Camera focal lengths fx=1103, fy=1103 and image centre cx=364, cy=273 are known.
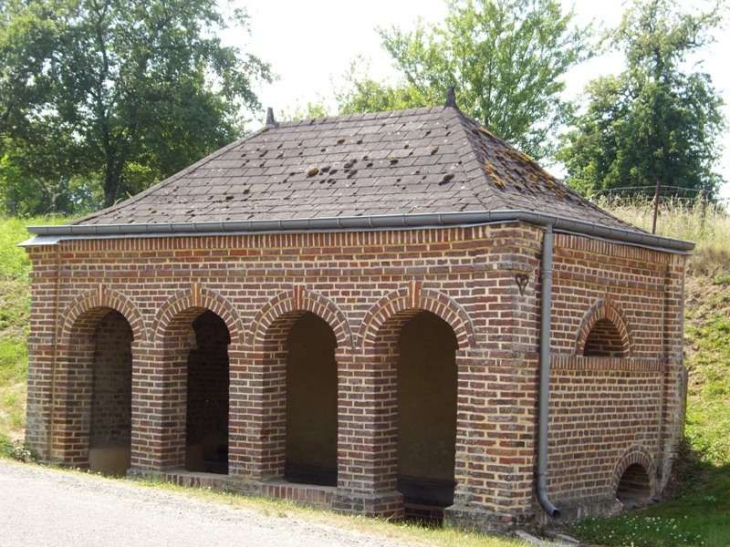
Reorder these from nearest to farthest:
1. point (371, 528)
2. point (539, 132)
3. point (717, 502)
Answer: point (371, 528) < point (717, 502) < point (539, 132)

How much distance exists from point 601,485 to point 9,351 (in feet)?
36.8

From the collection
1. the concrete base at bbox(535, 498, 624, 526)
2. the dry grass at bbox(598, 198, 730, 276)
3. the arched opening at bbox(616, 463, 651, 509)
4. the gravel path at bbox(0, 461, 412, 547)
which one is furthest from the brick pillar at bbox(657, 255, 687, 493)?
the dry grass at bbox(598, 198, 730, 276)

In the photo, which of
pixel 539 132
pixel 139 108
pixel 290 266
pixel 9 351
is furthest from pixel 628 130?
pixel 290 266

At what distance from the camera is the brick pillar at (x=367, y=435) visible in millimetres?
12516

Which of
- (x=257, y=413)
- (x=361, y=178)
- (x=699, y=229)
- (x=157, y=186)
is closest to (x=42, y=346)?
(x=157, y=186)

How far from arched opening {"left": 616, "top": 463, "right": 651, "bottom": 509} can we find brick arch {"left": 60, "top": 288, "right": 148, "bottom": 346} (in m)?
6.48

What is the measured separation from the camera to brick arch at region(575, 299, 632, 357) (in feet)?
42.1

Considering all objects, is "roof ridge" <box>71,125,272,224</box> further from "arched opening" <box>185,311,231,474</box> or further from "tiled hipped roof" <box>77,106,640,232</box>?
"arched opening" <box>185,311,231,474</box>

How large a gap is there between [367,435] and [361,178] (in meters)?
3.20

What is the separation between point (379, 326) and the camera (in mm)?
12484

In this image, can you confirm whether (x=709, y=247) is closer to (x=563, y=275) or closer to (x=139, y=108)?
(x=563, y=275)

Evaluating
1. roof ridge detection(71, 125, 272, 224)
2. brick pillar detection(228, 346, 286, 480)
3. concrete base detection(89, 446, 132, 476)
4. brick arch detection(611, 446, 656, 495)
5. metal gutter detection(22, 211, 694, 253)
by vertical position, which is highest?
roof ridge detection(71, 125, 272, 224)

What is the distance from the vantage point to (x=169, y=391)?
14.1m

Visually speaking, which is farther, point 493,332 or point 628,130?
point 628,130
